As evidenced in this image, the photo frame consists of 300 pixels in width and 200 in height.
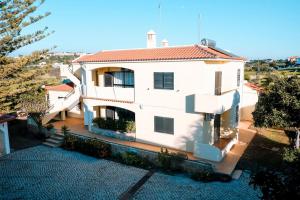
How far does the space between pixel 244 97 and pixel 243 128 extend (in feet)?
16.6

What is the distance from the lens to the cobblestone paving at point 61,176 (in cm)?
1277

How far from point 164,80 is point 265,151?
31.9 feet

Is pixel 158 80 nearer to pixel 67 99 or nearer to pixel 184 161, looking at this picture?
pixel 184 161

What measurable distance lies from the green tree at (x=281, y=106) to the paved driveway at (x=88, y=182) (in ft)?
Answer: 13.8

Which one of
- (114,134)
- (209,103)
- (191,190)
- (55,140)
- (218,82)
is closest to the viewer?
(191,190)

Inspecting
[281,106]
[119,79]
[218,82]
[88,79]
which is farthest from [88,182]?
[281,106]

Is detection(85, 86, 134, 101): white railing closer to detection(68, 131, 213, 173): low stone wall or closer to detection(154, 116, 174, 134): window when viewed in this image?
detection(154, 116, 174, 134): window

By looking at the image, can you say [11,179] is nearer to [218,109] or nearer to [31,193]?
[31,193]

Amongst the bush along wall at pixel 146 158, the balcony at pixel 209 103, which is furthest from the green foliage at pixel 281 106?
the bush along wall at pixel 146 158

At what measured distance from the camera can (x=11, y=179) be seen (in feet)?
46.8

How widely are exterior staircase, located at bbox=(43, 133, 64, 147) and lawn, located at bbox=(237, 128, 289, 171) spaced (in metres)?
14.8

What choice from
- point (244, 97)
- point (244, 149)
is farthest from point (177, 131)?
point (244, 97)

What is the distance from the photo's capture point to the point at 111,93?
21250mm

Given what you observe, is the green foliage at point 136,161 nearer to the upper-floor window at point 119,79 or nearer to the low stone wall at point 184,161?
the low stone wall at point 184,161
